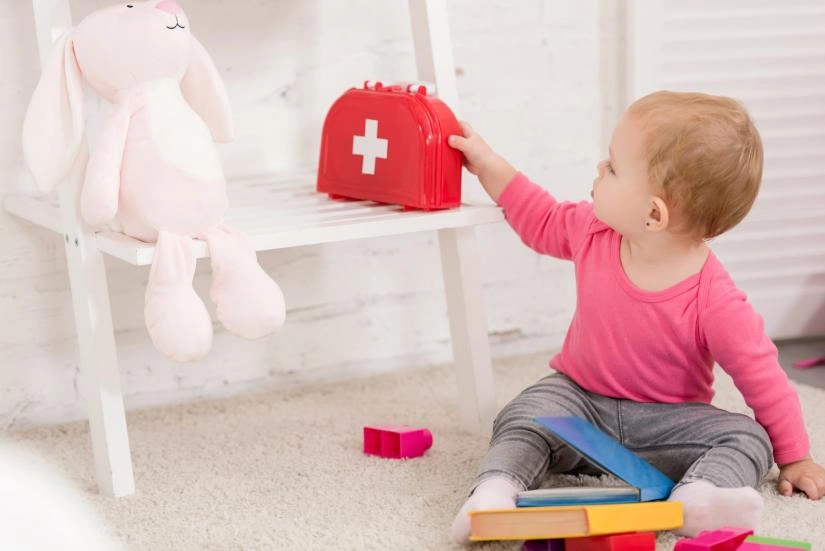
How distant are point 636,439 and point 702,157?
0.28m

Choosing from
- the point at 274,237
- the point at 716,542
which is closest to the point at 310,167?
the point at 274,237

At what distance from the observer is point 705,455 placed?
109cm

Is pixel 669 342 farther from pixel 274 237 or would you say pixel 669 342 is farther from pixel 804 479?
pixel 274 237

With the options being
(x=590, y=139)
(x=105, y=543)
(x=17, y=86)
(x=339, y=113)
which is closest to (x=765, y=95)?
(x=590, y=139)

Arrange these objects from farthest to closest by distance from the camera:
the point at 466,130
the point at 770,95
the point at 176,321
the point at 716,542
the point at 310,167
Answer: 1. the point at 770,95
2. the point at 310,167
3. the point at 466,130
4. the point at 176,321
5. the point at 716,542

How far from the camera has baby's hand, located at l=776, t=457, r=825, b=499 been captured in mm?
1118

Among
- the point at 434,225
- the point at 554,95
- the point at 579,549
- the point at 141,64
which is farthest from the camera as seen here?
the point at 554,95

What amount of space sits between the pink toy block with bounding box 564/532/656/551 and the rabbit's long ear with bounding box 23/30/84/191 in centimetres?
54

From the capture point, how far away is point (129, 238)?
1094mm

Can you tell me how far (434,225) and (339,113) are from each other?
0.59 ft

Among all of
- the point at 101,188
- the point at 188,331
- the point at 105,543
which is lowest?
the point at 105,543

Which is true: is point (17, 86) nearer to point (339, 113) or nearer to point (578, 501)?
point (339, 113)

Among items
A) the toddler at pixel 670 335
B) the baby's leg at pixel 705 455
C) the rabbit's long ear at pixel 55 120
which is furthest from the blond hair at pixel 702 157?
the rabbit's long ear at pixel 55 120

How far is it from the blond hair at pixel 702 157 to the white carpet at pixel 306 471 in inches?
10.6
